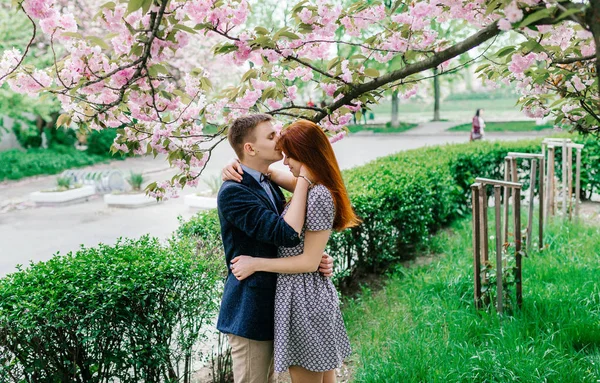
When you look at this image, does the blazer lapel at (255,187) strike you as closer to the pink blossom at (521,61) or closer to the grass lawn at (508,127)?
the pink blossom at (521,61)

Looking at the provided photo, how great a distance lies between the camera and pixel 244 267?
2238 millimetres

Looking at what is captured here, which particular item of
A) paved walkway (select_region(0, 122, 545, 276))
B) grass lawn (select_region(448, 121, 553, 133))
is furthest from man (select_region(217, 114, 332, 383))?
grass lawn (select_region(448, 121, 553, 133))

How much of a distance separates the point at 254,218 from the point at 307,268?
1.01 ft

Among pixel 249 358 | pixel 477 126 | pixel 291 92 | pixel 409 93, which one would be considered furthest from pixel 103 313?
pixel 477 126

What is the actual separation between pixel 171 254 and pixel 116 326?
55cm

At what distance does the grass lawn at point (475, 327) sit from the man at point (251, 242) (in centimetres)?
112

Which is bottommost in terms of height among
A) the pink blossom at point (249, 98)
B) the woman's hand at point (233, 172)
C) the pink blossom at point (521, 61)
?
the woman's hand at point (233, 172)

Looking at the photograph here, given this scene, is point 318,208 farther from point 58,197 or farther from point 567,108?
point 58,197

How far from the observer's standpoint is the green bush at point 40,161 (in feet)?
Result: 54.4

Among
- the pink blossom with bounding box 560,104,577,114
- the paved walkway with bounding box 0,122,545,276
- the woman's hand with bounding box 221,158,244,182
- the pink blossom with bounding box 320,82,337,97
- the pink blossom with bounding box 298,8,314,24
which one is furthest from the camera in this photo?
the paved walkway with bounding box 0,122,545,276

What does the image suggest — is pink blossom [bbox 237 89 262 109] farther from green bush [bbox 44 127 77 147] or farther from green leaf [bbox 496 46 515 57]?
green bush [bbox 44 127 77 147]

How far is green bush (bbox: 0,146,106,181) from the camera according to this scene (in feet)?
54.4

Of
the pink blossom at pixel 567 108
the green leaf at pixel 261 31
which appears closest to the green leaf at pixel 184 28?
the green leaf at pixel 261 31

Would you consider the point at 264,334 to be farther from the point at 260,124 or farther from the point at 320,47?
the point at 320,47
